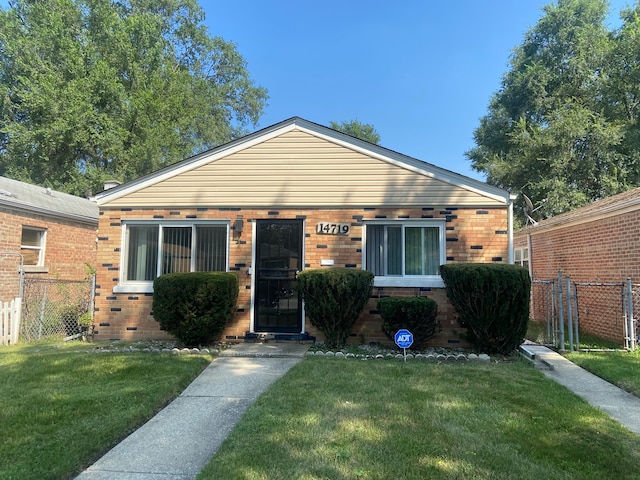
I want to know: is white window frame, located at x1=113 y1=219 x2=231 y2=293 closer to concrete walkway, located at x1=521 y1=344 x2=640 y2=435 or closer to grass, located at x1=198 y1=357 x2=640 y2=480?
grass, located at x1=198 y1=357 x2=640 y2=480

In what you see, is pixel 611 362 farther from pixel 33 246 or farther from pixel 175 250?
pixel 33 246

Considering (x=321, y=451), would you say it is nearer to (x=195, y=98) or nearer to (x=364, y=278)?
(x=364, y=278)

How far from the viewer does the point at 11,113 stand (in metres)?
21.1

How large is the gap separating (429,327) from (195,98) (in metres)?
23.6

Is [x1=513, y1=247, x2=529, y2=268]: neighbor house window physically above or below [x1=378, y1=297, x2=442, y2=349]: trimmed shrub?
above

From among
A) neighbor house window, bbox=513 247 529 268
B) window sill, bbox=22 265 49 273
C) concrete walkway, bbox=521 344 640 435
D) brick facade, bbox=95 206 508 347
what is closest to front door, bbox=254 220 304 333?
brick facade, bbox=95 206 508 347

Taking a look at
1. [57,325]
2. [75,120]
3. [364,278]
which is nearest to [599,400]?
[364,278]

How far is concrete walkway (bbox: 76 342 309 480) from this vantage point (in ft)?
10.2

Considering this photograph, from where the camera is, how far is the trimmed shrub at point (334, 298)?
6.74 m

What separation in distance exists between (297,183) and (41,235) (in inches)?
342

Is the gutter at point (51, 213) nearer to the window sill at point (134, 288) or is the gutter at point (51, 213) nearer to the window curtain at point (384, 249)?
the window sill at point (134, 288)

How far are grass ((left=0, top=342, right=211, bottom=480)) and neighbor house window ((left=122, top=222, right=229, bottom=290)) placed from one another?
185cm

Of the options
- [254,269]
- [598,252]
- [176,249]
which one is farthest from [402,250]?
[598,252]

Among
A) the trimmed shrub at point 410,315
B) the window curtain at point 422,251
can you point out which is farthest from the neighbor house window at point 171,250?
the window curtain at point 422,251
